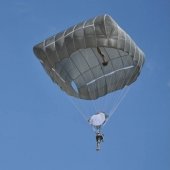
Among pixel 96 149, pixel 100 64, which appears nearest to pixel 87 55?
pixel 100 64

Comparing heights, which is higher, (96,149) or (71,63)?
(71,63)

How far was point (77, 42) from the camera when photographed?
192 ft

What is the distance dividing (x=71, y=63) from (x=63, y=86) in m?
1.54

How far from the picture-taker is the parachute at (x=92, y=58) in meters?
58.3

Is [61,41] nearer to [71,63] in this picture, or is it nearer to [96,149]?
[71,63]

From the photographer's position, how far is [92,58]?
6019cm

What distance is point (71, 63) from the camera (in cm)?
5997

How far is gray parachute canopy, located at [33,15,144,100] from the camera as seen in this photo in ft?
191

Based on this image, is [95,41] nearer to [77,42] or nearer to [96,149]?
[77,42]

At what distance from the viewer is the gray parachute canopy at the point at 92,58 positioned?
58312 mm

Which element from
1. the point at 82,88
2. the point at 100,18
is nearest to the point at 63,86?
the point at 82,88

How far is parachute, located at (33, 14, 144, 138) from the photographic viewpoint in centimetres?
5831

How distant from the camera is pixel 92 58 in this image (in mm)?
60188

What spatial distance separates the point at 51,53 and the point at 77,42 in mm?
1821
